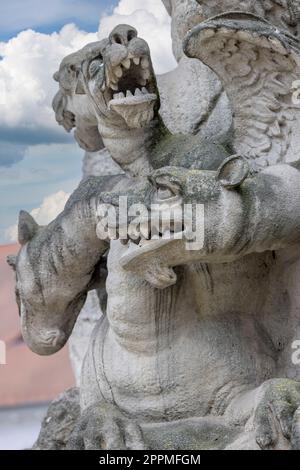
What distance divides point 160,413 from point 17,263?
46 centimetres

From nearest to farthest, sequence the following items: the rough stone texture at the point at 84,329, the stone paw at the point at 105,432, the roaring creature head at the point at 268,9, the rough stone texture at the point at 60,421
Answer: the stone paw at the point at 105,432
the roaring creature head at the point at 268,9
the rough stone texture at the point at 60,421
the rough stone texture at the point at 84,329

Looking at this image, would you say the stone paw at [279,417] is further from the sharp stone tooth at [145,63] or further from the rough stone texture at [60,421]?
the rough stone texture at [60,421]

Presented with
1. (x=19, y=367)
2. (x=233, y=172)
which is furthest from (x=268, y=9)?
(x=19, y=367)

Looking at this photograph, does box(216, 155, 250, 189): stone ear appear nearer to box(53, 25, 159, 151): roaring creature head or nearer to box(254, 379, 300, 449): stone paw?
box(53, 25, 159, 151): roaring creature head

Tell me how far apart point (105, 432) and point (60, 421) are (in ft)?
3.23

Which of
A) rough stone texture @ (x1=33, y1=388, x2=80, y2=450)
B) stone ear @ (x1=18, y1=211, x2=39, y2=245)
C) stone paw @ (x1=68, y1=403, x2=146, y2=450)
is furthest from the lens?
rough stone texture @ (x1=33, y1=388, x2=80, y2=450)

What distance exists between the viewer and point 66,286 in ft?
6.99

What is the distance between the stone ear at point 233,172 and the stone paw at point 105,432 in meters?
0.48

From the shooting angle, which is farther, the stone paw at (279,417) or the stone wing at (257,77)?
the stone wing at (257,77)

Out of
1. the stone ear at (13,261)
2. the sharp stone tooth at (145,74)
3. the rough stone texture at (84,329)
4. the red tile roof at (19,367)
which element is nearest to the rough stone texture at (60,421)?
the rough stone texture at (84,329)

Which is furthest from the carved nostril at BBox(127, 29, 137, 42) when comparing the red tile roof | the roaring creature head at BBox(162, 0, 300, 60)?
the red tile roof

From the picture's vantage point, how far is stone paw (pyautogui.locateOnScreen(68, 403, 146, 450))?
6.01ft

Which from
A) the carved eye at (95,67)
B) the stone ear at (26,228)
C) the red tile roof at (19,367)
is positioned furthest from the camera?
the red tile roof at (19,367)

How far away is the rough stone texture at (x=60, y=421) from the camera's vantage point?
275 cm
